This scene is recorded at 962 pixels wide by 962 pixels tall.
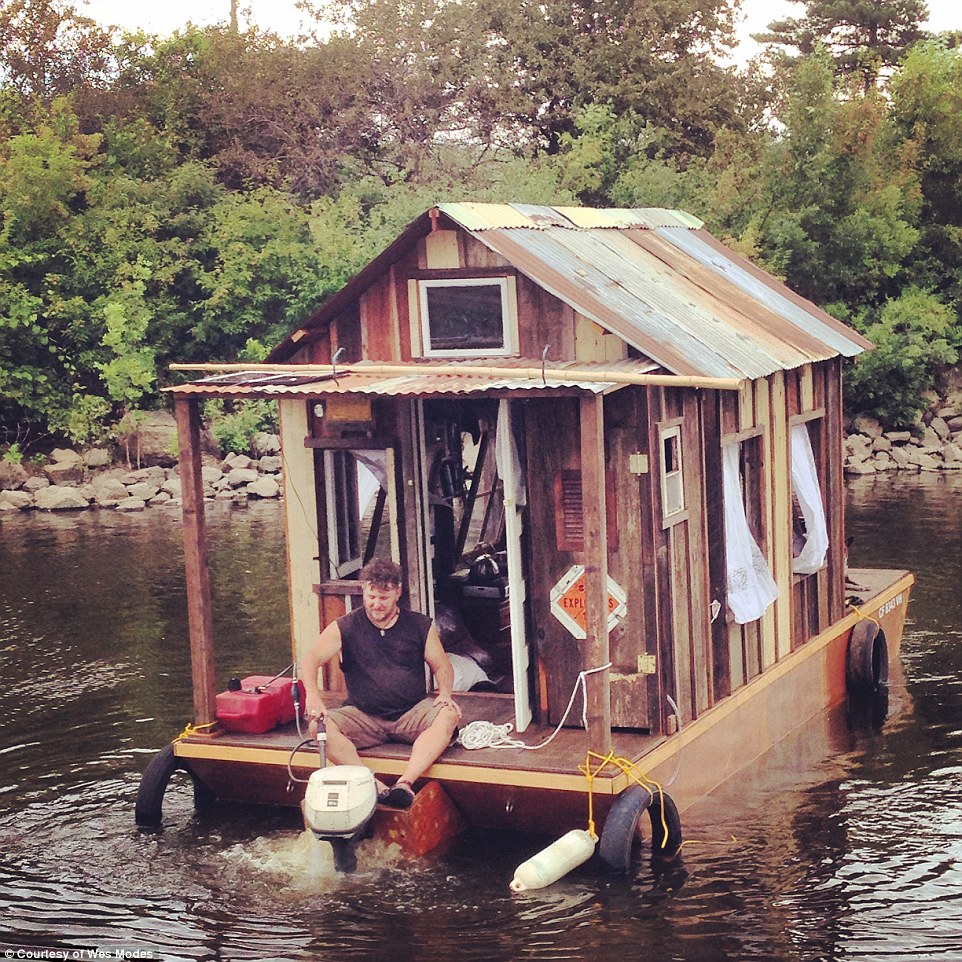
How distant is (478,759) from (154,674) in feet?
22.3

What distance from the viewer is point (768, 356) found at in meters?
12.0

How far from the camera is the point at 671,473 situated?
11.0 metres

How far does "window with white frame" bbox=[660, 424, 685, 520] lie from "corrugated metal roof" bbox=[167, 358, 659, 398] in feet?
1.89

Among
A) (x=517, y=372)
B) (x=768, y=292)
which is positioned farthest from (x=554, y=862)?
(x=768, y=292)

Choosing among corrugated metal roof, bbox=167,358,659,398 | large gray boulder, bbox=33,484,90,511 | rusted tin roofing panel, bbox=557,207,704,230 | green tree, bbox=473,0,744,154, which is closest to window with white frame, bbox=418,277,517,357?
corrugated metal roof, bbox=167,358,659,398

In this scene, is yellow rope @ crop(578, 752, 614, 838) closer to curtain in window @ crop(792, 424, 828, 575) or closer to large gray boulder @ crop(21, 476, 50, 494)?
curtain in window @ crop(792, 424, 828, 575)

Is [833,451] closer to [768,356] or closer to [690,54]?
[768,356]

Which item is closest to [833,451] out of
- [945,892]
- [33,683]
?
[945,892]

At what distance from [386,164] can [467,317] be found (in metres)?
26.6

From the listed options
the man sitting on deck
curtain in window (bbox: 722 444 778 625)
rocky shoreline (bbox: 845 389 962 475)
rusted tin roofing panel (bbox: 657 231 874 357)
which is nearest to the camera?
the man sitting on deck

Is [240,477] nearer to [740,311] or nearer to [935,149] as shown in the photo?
[935,149]

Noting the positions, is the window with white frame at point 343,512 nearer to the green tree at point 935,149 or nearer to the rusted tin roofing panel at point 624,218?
the rusted tin roofing panel at point 624,218

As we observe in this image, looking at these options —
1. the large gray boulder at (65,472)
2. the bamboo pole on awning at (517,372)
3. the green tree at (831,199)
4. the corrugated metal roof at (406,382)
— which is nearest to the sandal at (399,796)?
the corrugated metal roof at (406,382)

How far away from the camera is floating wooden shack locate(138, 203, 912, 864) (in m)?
10.3
